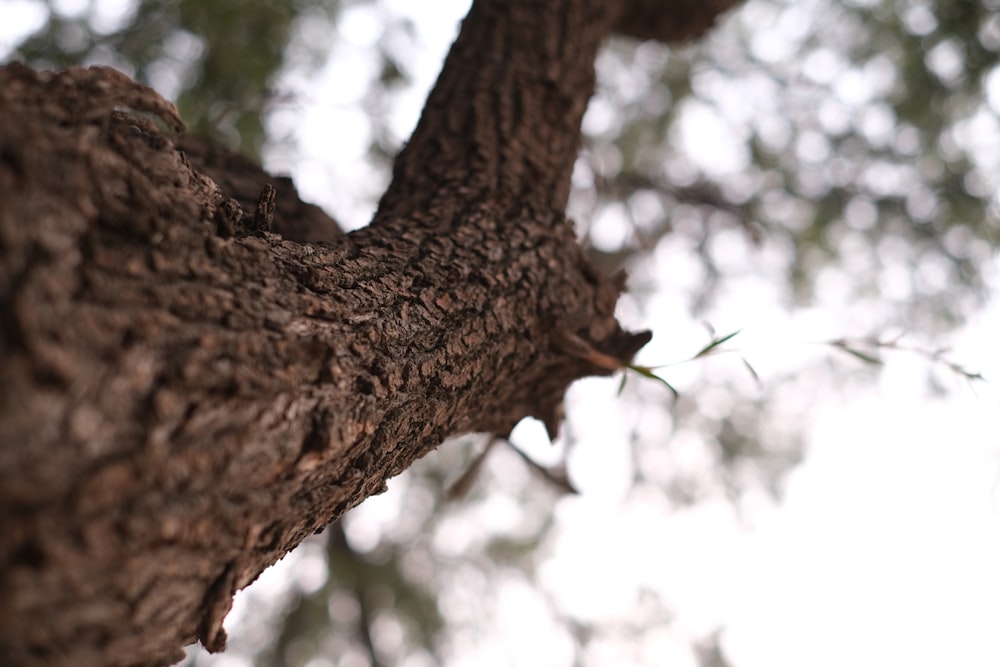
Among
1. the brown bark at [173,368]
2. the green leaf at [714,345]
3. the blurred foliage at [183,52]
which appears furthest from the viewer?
the blurred foliage at [183,52]

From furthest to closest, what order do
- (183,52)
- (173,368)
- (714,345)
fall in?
1. (183,52)
2. (714,345)
3. (173,368)

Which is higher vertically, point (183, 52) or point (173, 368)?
point (183, 52)

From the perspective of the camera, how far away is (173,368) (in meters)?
0.66

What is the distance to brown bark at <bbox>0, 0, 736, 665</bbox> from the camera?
56cm

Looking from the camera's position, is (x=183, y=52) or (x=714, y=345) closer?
(x=714, y=345)

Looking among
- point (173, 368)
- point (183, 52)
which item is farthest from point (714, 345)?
point (183, 52)

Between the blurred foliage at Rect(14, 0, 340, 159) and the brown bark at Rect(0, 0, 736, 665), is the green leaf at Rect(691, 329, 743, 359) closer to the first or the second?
the brown bark at Rect(0, 0, 736, 665)

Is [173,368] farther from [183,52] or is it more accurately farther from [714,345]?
[183,52]

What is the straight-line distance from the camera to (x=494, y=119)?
148 cm

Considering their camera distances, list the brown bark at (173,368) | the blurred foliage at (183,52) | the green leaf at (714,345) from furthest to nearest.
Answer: the blurred foliage at (183,52)
the green leaf at (714,345)
the brown bark at (173,368)

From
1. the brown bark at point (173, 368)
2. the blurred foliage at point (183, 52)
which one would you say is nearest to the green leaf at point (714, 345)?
the brown bark at point (173, 368)

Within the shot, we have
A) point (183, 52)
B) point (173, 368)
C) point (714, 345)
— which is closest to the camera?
point (173, 368)

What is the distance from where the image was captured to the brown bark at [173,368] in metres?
0.56

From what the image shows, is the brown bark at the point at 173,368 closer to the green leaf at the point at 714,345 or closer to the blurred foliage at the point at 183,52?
the green leaf at the point at 714,345
